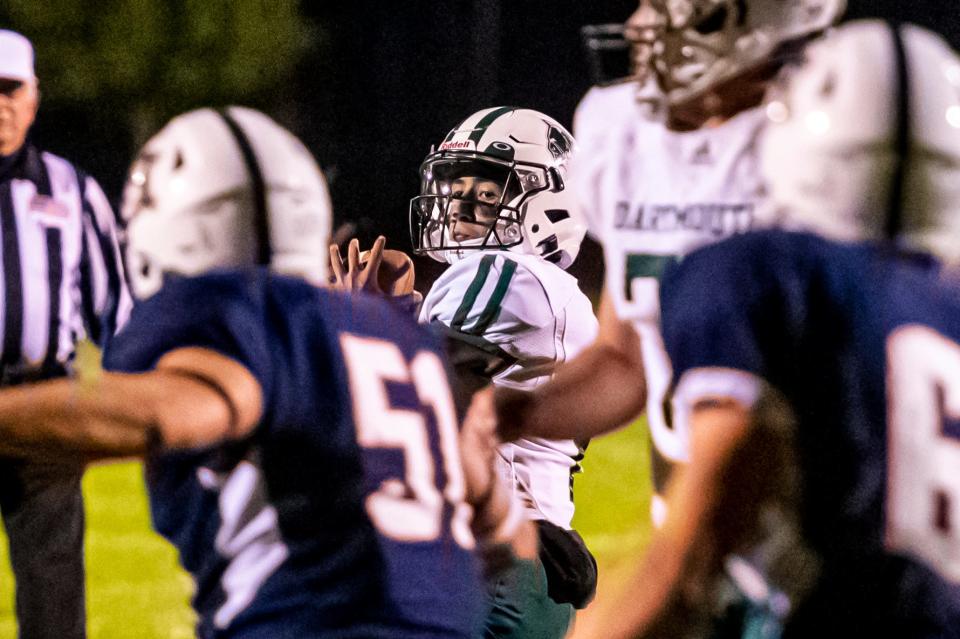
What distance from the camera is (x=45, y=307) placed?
11.6 feet

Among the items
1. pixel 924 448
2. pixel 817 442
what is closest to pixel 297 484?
pixel 817 442

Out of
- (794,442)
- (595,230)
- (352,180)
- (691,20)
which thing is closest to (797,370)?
(794,442)

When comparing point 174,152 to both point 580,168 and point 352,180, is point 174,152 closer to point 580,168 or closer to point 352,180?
point 580,168

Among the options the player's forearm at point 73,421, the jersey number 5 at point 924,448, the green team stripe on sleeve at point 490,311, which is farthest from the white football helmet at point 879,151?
the green team stripe on sleeve at point 490,311

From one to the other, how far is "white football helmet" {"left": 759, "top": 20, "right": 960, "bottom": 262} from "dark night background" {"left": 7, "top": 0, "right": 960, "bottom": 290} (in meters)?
2.80

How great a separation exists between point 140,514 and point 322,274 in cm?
448

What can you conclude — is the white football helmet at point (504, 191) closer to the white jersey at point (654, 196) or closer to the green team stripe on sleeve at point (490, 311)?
the green team stripe on sleeve at point (490, 311)

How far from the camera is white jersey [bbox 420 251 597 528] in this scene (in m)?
2.62

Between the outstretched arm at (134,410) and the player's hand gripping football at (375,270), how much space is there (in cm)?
171

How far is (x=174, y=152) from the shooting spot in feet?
5.87

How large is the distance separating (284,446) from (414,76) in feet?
20.1

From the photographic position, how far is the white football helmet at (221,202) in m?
1.75

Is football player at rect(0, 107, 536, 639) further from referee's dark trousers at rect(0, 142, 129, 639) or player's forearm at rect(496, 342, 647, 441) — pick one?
referee's dark trousers at rect(0, 142, 129, 639)

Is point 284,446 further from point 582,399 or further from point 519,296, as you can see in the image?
point 519,296
